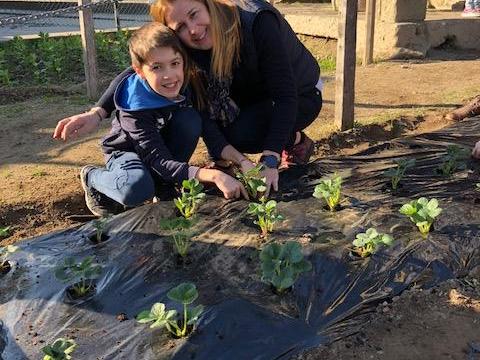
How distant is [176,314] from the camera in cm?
201

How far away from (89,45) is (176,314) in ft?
13.7

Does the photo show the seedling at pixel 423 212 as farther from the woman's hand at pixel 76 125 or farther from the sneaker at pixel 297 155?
the woman's hand at pixel 76 125

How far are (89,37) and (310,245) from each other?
153 inches

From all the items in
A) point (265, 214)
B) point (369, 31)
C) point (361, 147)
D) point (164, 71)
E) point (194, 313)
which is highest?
point (164, 71)

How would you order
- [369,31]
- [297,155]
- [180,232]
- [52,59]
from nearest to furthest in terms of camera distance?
[180,232]
[297,155]
[369,31]
[52,59]

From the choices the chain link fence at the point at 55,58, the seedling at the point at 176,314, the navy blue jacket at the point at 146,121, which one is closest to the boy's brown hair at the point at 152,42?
the navy blue jacket at the point at 146,121

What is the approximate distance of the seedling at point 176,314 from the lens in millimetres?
1927

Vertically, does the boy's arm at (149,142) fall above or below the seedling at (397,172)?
above

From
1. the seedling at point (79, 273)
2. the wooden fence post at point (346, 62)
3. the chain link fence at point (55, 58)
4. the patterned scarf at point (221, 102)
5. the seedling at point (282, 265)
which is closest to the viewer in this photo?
the seedling at point (282, 265)

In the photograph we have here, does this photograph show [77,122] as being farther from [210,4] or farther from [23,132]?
[23,132]

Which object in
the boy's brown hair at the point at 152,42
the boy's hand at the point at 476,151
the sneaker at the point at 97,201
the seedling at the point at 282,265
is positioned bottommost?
the sneaker at the point at 97,201

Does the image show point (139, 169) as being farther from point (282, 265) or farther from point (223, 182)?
point (282, 265)

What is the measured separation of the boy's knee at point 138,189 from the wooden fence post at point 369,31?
4.57 m

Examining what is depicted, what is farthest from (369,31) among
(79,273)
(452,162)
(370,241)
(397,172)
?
(79,273)
